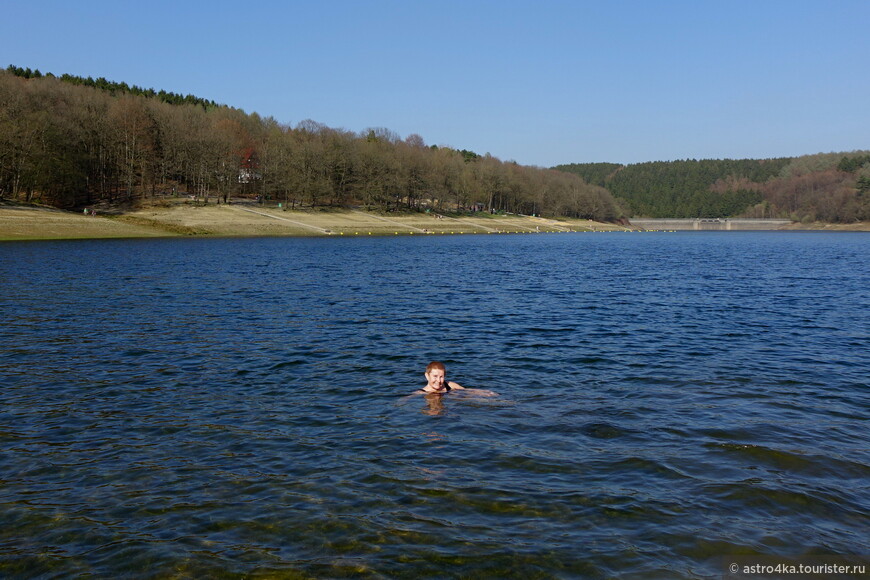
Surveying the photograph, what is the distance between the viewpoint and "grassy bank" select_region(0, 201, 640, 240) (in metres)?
80.7

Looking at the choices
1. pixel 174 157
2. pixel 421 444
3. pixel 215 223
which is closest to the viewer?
pixel 421 444

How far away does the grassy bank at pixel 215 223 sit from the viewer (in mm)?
80688

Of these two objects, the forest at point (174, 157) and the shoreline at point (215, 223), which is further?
the forest at point (174, 157)

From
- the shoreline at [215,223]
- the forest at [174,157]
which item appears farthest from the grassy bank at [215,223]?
the forest at [174,157]

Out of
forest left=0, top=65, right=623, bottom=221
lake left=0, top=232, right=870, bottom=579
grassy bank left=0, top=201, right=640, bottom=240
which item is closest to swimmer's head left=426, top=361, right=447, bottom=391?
lake left=0, top=232, right=870, bottom=579

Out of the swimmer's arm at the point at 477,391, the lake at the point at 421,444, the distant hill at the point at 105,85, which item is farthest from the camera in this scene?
the distant hill at the point at 105,85

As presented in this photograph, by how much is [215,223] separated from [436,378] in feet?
309

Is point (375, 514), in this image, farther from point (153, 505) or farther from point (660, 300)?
point (660, 300)

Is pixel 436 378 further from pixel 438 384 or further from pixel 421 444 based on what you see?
pixel 421 444

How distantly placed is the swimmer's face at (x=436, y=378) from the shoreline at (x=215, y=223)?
245ft

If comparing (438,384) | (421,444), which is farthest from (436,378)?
(421,444)

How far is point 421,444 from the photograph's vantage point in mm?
12570

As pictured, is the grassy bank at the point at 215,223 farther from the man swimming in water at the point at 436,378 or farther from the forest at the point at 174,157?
the man swimming in water at the point at 436,378

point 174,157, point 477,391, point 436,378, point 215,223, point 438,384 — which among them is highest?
point 174,157
